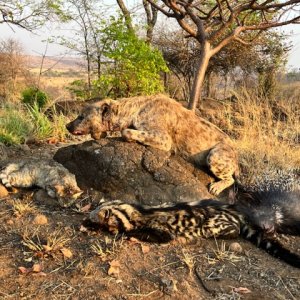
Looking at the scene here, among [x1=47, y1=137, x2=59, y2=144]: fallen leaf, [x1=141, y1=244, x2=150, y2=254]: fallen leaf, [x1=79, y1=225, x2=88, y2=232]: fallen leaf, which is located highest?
[x1=47, y1=137, x2=59, y2=144]: fallen leaf

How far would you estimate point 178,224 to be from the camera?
4.91 m

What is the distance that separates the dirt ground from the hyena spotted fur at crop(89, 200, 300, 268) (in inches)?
4.3

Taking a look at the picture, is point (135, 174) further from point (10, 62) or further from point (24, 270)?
point (10, 62)

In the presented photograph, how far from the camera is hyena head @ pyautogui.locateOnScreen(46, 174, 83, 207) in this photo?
586 cm

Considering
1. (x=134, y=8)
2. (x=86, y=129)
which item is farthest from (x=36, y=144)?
(x=134, y=8)

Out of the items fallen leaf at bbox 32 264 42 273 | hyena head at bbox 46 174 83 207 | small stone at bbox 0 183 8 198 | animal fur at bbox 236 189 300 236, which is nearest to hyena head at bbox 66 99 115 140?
hyena head at bbox 46 174 83 207

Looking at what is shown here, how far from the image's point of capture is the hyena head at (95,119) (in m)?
6.62

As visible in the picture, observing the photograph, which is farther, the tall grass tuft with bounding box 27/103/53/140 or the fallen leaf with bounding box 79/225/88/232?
the tall grass tuft with bounding box 27/103/53/140

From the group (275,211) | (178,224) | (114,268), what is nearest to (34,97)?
(178,224)

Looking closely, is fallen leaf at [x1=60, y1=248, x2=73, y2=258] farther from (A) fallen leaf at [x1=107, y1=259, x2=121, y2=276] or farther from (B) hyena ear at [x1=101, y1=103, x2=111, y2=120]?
(B) hyena ear at [x1=101, y1=103, x2=111, y2=120]

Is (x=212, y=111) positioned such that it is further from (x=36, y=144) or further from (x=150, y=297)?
(x=150, y=297)

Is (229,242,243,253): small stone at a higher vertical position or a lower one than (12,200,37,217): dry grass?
higher

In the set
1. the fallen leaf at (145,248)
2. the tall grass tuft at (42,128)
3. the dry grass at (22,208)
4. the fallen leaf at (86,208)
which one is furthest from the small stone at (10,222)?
the tall grass tuft at (42,128)

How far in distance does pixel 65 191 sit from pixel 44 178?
1.32 ft
